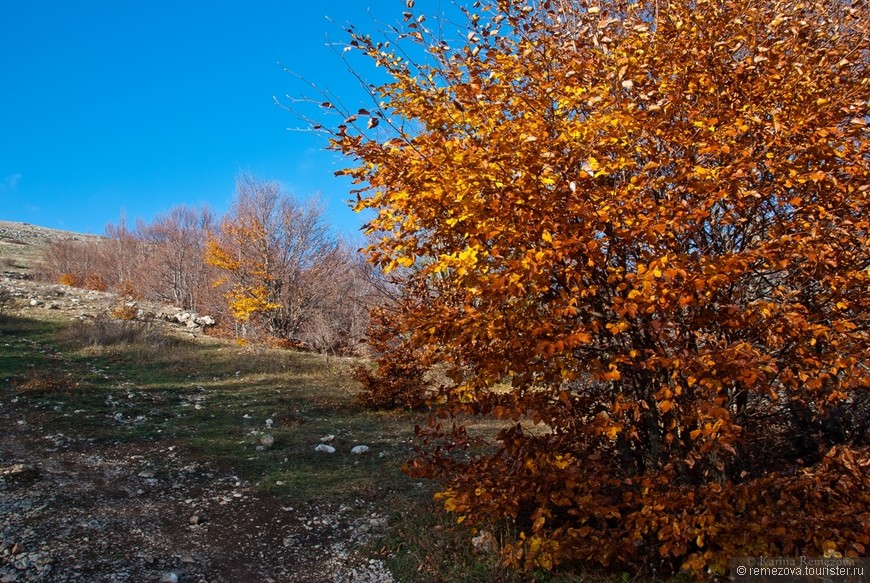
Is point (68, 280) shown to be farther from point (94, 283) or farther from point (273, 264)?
point (273, 264)

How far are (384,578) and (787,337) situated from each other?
3235 millimetres

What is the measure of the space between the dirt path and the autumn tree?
5.05 feet

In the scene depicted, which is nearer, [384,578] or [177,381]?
[384,578]

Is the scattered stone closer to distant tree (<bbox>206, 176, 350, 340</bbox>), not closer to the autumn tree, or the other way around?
the autumn tree

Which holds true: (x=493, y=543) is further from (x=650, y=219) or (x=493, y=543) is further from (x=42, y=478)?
(x=42, y=478)

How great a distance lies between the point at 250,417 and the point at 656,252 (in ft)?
24.2

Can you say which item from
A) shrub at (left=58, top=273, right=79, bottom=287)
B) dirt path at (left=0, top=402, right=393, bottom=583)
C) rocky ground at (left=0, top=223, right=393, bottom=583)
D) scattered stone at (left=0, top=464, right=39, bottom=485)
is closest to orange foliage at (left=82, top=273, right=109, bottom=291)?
shrub at (left=58, top=273, right=79, bottom=287)

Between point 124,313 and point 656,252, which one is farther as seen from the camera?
point 124,313

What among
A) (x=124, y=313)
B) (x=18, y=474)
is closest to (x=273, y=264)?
(x=124, y=313)

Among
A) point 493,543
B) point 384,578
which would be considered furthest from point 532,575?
point 384,578

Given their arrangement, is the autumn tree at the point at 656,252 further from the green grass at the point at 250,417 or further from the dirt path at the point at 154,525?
the dirt path at the point at 154,525

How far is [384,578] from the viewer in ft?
13.5

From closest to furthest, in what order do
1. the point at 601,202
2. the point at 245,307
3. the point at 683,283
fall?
the point at 683,283 < the point at 601,202 < the point at 245,307

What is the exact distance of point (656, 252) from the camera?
3.06 m
